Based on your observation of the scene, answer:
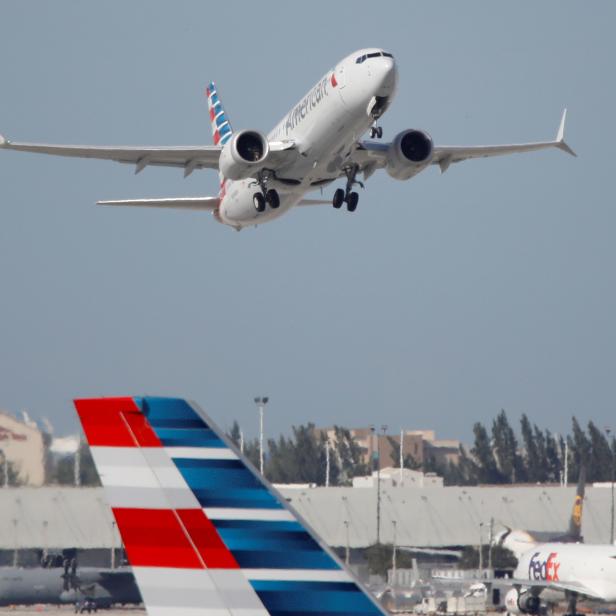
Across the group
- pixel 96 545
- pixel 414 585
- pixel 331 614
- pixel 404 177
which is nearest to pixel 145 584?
pixel 331 614

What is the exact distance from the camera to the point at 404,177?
35.2m

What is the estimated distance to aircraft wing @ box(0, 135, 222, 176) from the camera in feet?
119

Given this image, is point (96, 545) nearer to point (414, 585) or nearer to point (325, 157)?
point (414, 585)

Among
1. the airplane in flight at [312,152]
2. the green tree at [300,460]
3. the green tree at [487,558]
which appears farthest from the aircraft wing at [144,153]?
the green tree at [300,460]

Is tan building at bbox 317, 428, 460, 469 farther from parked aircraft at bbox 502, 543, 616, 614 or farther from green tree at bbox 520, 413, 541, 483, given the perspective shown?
parked aircraft at bbox 502, 543, 616, 614

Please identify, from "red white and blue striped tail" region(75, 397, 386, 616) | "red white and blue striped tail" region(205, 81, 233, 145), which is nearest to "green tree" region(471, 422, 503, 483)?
"red white and blue striped tail" region(205, 81, 233, 145)

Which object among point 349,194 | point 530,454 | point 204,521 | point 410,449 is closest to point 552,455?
point 530,454

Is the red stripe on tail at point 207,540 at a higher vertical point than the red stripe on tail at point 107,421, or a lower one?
lower

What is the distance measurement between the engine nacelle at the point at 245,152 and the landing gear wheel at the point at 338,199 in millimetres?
2891

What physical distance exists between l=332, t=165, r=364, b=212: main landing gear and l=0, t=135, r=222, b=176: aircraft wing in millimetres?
3223

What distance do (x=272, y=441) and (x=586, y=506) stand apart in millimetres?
17666

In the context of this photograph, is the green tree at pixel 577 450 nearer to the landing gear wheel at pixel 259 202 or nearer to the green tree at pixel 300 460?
the green tree at pixel 300 460

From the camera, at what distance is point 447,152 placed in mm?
38188

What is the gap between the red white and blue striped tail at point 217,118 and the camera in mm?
47875
